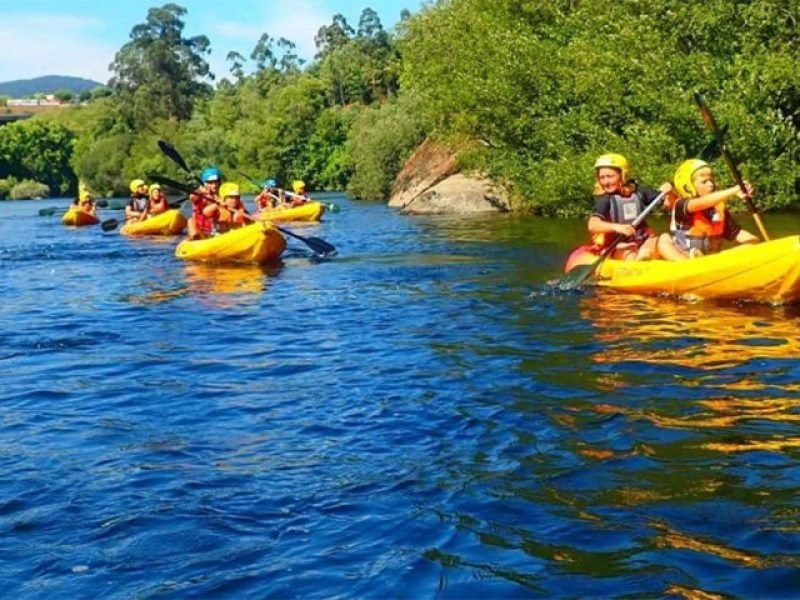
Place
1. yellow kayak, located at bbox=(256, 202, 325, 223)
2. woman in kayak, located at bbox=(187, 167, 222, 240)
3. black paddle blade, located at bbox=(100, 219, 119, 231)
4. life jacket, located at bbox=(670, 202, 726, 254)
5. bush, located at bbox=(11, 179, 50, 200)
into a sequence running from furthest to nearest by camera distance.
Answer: bush, located at bbox=(11, 179, 50, 200), yellow kayak, located at bbox=(256, 202, 325, 223), black paddle blade, located at bbox=(100, 219, 119, 231), woman in kayak, located at bbox=(187, 167, 222, 240), life jacket, located at bbox=(670, 202, 726, 254)

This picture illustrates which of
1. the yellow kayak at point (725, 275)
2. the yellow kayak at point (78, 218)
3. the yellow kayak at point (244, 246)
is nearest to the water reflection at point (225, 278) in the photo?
the yellow kayak at point (244, 246)

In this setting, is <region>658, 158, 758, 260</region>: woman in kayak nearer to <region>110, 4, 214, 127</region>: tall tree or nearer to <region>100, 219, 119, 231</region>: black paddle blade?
<region>100, 219, 119, 231</region>: black paddle blade

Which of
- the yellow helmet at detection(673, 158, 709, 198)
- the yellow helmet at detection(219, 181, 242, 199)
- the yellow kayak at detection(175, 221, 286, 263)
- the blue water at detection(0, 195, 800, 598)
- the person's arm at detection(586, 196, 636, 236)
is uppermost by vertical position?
the yellow helmet at detection(673, 158, 709, 198)

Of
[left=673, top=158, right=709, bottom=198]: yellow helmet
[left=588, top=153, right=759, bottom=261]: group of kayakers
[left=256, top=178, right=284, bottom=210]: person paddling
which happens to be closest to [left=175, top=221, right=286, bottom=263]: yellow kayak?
[left=588, top=153, right=759, bottom=261]: group of kayakers

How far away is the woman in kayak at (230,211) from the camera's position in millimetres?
16281

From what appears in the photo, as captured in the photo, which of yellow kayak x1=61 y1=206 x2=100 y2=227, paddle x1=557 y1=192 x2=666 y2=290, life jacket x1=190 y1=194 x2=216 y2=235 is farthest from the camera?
yellow kayak x1=61 y1=206 x2=100 y2=227

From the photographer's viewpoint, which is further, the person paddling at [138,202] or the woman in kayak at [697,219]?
the person paddling at [138,202]

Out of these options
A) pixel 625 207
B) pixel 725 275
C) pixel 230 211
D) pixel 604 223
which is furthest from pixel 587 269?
pixel 230 211

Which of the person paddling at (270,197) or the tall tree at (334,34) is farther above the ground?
the tall tree at (334,34)

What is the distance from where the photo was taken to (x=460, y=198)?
3148cm

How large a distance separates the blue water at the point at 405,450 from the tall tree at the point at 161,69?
7905cm

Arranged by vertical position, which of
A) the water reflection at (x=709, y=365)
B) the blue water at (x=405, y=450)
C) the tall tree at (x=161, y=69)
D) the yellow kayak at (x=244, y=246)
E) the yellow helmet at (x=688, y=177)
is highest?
the tall tree at (x=161, y=69)

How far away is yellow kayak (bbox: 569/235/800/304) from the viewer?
9289mm

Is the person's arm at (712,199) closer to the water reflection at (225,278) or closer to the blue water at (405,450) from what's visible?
the blue water at (405,450)
